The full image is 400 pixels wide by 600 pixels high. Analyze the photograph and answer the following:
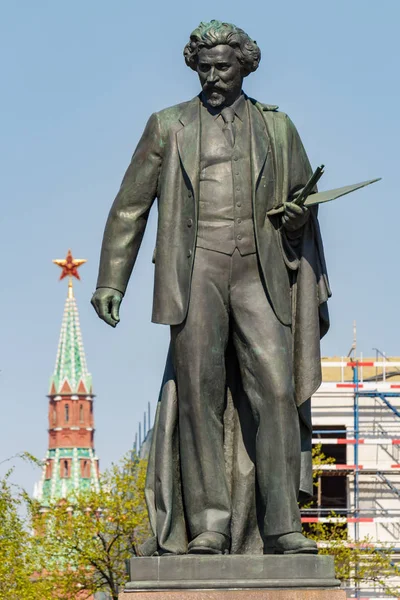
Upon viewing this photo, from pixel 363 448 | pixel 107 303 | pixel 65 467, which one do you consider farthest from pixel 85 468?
pixel 107 303

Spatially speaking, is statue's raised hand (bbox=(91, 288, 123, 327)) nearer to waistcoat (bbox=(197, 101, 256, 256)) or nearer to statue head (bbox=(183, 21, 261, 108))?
waistcoat (bbox=(197, 101, 256, 256))

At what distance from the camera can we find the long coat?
41.5ft

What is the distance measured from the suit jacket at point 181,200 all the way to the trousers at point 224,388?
11cm

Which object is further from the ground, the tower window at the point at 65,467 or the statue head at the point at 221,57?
the tower window at the point at 65,467

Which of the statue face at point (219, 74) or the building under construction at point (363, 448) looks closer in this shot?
the statue face at point (219, 74)

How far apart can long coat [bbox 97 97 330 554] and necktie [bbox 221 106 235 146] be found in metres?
0.15

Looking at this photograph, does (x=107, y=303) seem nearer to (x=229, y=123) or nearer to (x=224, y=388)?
(x=224, y=388)

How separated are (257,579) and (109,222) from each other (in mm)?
2884

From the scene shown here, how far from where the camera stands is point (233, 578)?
39.4 feet

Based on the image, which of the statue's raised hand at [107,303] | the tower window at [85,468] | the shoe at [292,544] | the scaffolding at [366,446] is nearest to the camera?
the shoe at [292,544]

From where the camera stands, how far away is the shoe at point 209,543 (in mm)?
12219

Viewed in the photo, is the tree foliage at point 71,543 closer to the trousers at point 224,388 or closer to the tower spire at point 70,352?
the trousers at point 224,388

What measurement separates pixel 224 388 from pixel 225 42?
2.47 m

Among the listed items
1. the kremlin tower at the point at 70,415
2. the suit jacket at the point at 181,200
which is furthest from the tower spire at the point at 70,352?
the suit jacket at the point at 181,200
